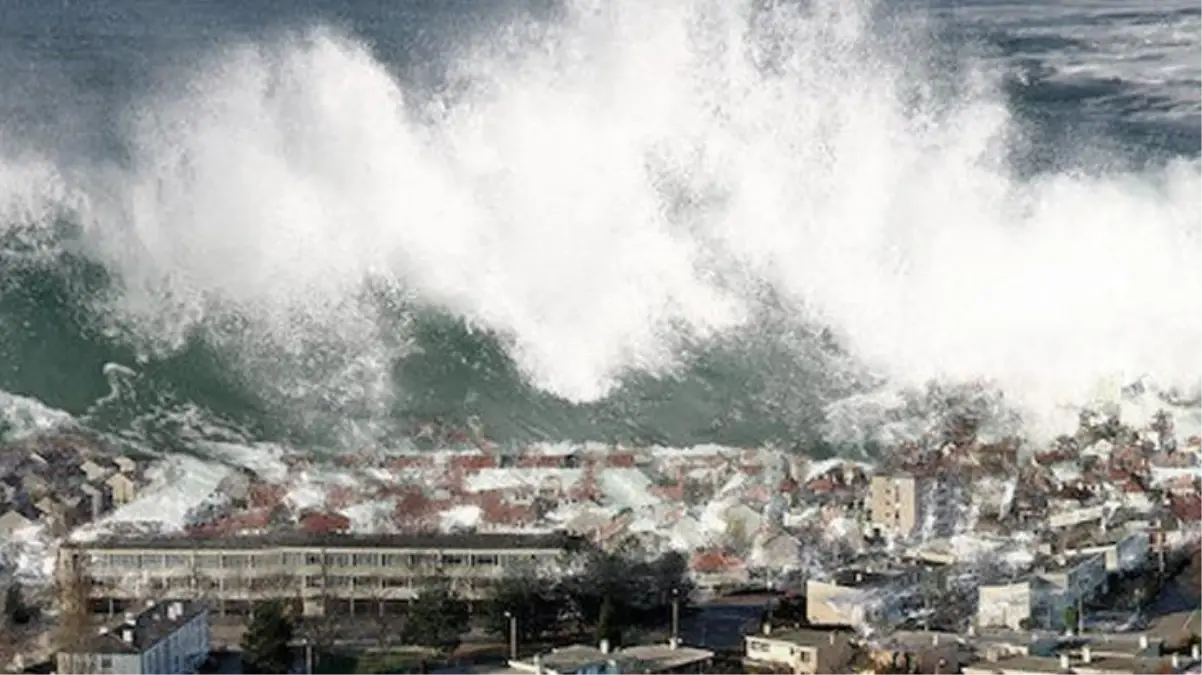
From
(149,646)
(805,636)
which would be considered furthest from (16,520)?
(805,636)

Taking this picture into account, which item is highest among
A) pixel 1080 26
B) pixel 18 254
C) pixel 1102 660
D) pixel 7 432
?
pixel 1080 26

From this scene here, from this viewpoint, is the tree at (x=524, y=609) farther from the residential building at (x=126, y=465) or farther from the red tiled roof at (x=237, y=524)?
the residential building at (x=126, y=465)

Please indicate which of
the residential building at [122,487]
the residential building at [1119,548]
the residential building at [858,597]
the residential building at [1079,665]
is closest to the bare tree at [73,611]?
the residential building at [122,487]

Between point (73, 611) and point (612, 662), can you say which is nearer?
point (612, 662)

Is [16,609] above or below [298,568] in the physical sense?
below

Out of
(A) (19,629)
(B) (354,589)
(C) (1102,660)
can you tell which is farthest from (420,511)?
(C) (1102,660)

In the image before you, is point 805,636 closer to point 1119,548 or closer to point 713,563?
point 713,563

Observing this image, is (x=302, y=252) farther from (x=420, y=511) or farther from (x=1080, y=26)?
(x=1080, y=26)
